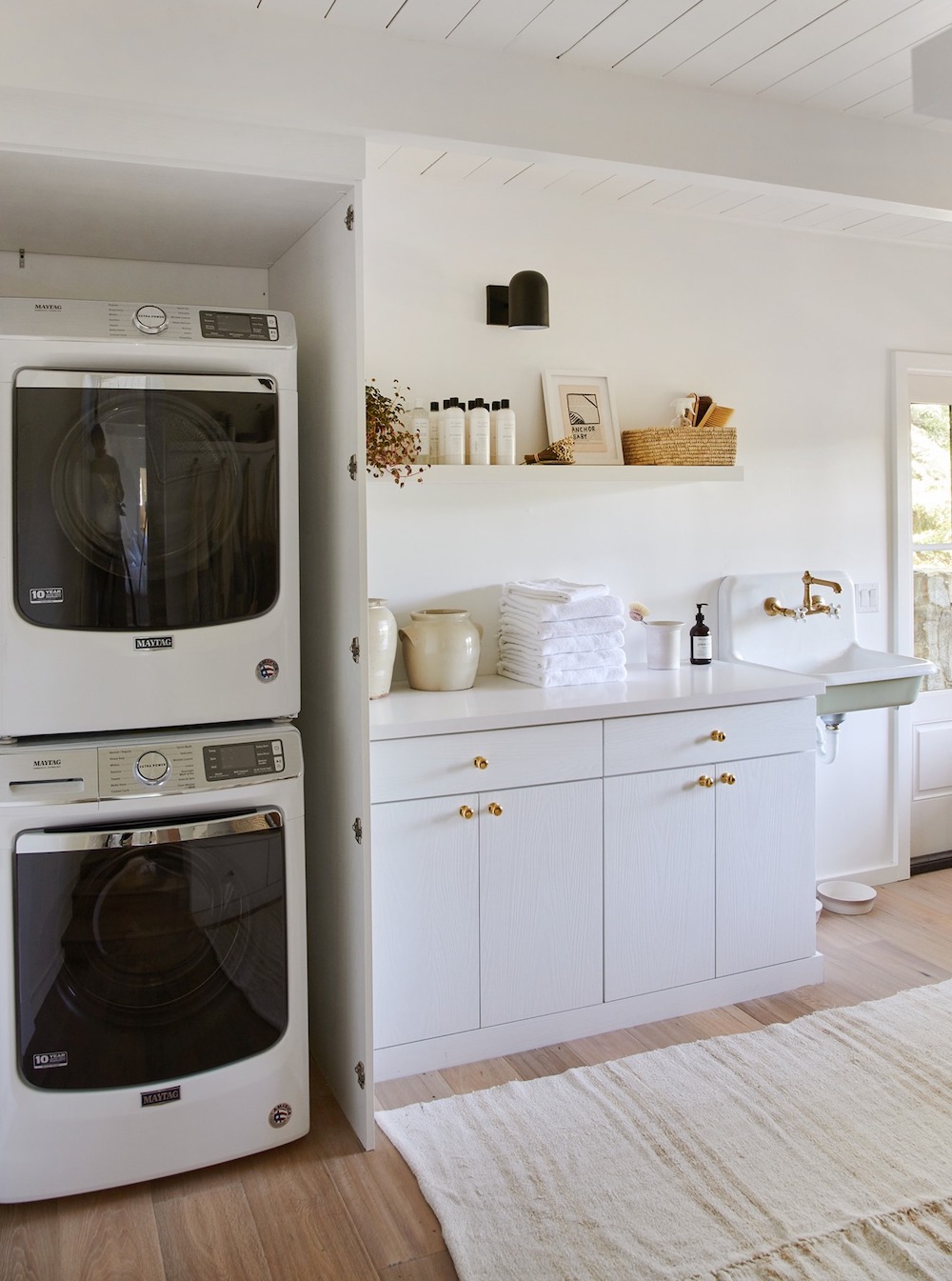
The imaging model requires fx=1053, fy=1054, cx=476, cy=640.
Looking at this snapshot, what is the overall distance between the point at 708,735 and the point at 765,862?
421mm

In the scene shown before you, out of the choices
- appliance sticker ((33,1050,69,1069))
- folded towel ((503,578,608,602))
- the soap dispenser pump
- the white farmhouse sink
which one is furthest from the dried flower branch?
appliance sticker ((33,1050,69,1069))

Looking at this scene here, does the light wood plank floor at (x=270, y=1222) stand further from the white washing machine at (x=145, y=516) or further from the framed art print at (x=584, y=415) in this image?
the framed art print at (x=584, y=415)

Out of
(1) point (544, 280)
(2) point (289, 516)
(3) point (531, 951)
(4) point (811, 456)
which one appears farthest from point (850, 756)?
(2) point (289, 516)

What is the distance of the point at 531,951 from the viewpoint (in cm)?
263

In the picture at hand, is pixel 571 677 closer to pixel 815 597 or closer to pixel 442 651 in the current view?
pixel 442 651

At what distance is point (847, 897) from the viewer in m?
3.62

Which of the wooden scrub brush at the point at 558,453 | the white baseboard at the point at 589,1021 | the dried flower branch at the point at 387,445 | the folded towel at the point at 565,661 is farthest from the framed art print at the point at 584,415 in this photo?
the white baseboard at the point at 589,1021

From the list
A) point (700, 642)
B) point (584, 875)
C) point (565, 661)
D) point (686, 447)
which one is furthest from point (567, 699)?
point (686, 447)

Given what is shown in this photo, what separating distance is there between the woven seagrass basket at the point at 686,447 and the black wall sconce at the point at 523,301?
470 mm

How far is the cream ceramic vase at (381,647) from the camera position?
2.74 meters

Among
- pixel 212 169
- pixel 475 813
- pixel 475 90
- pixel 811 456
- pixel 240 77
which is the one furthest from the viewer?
pixel 811 456

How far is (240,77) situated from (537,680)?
1616 mm

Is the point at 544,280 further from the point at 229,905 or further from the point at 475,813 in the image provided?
the point at 229,905

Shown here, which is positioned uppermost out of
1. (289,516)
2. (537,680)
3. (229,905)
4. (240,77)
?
(240,77)
